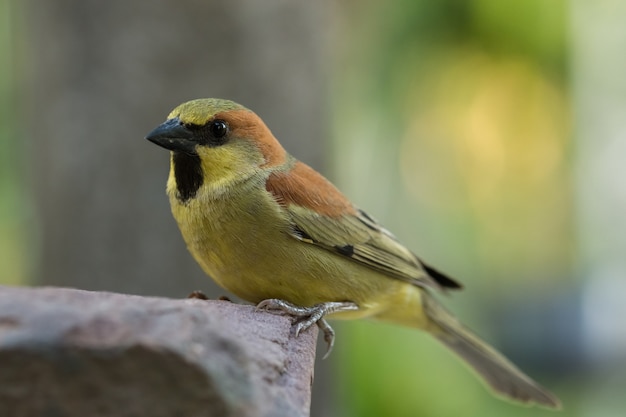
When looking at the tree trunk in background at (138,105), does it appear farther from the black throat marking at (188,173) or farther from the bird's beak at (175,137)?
the bird's beak at (175,137)

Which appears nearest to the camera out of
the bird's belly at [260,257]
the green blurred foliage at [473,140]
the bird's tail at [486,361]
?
the bird's belly at [260,257]

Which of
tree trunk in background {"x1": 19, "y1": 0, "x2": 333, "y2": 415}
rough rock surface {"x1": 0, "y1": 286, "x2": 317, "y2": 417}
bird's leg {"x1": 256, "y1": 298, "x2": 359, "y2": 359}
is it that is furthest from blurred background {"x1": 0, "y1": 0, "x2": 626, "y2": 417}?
rough rock surface {"x1": 0, "y1": 286, "x2": 317, "y2": 417}

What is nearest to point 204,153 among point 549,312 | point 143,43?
point 143,43

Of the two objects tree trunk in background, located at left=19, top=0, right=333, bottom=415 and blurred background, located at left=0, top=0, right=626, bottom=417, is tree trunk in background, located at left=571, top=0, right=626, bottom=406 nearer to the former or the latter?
blurred background, located at left=0, top=0, right=626, bottom=417

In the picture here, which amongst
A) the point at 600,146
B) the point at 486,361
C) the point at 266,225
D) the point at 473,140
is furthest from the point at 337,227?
the point at 600,146

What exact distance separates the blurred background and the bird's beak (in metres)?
1.78

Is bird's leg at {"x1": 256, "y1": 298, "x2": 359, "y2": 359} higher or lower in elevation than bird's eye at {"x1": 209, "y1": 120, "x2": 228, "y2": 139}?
lower

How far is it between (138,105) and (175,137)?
1885 mm

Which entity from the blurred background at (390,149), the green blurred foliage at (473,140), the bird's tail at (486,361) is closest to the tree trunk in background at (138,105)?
the blurred background at (390,149)

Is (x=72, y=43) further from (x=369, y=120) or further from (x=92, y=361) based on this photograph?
(x=369, y=120)

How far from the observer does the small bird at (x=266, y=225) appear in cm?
300

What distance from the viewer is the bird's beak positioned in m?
3.02

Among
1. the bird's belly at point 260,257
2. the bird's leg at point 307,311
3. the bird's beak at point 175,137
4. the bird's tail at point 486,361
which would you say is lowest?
the bird's tail at point 486,361

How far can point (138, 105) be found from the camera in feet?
15.9
